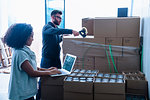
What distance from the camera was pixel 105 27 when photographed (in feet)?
7.79

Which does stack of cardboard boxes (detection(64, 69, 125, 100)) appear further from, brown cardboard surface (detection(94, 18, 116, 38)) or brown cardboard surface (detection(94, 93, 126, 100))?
brown cardboard surface (detection(94, 18, 116, 38))

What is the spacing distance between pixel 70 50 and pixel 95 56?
0.33 m

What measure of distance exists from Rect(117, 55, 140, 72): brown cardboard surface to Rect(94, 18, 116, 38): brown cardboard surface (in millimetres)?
321

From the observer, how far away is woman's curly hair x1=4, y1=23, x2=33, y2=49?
1.55m

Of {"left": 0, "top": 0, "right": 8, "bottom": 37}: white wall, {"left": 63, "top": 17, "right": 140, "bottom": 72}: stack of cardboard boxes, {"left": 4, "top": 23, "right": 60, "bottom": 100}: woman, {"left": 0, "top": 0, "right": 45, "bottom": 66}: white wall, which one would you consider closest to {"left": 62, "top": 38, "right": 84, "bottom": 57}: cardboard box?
{"left": 63, "top": 17, "right": 140, "bottom": 72}: stack of cardboard boxes

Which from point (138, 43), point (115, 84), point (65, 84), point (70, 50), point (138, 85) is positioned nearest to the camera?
point (115, 84)

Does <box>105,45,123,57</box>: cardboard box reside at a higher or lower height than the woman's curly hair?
lower

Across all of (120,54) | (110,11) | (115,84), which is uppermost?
(110,11)

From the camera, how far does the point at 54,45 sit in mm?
2631

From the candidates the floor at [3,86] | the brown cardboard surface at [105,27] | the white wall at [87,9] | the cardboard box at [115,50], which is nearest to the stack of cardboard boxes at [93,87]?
the cardboard box at [115,50]

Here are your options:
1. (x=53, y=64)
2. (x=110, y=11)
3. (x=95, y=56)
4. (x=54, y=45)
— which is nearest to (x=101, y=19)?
(x=95, y=56)

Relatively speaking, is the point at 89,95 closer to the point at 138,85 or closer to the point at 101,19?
the point at 138,85

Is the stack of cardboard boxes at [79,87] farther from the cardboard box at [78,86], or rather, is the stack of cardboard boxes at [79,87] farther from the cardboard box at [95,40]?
the cardboard box at [95,40]

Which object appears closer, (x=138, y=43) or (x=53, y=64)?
(x=138, y=43)
